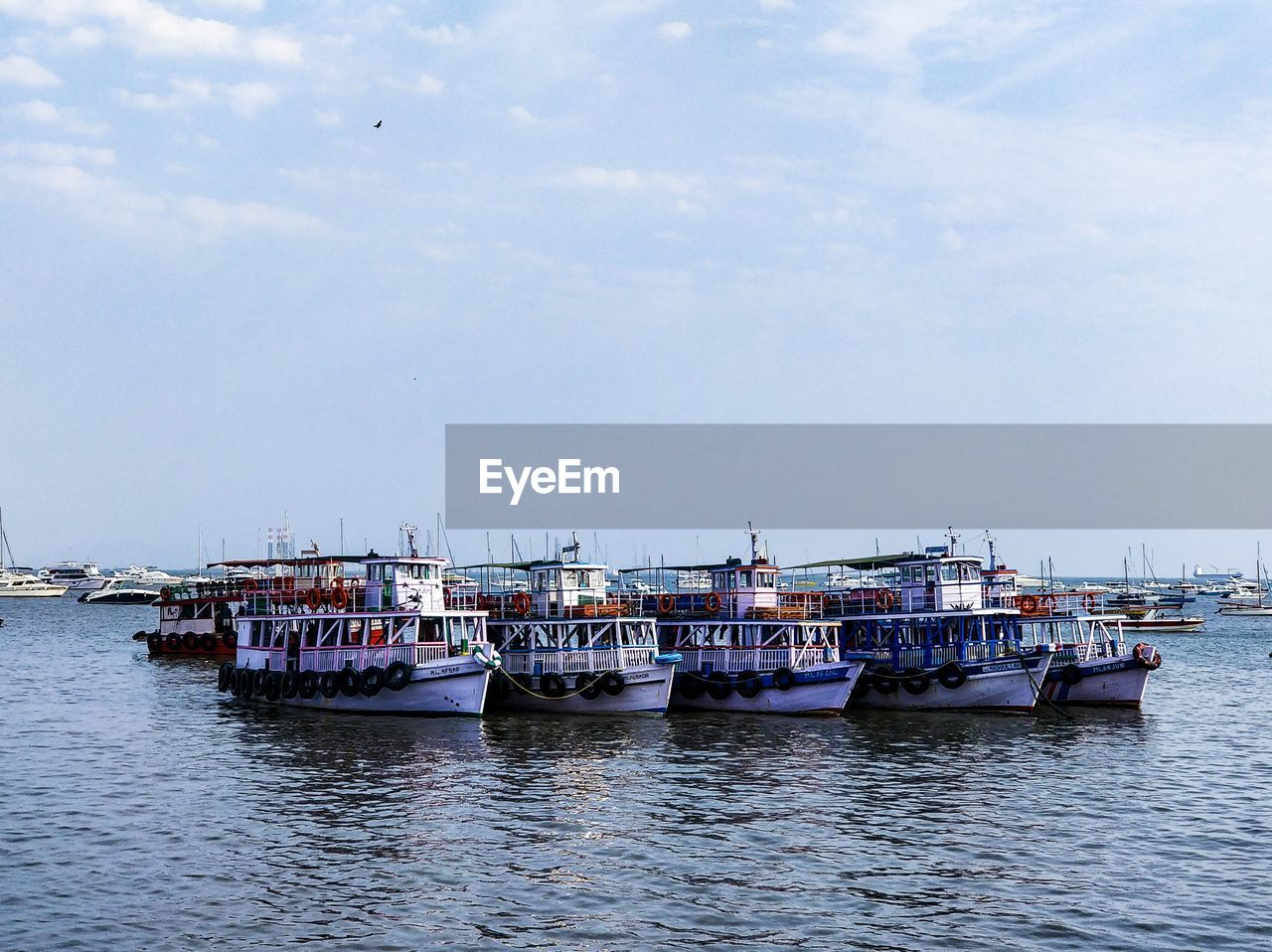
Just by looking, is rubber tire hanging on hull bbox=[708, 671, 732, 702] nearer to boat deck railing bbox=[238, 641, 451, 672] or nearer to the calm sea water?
the calm sea water

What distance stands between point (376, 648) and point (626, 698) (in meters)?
11.0

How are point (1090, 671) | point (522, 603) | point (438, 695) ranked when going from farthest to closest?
point (1090, 671)
point (522, 603)
point (438, 695)

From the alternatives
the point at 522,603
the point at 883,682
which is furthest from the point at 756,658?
the point at 522,603

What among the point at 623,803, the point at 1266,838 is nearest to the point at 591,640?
the point at 623,803

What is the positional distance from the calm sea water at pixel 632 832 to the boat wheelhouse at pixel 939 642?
6.70ft

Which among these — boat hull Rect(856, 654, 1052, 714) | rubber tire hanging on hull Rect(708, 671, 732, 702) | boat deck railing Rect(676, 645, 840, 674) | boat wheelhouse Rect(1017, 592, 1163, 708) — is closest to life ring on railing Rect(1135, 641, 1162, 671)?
boat wheelhouse Rect(1017, 592, 1163, 708)

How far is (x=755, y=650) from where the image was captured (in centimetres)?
5397

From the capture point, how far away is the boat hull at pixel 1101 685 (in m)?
55.8

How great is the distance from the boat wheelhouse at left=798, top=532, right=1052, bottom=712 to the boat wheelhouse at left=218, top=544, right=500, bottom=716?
1862 centimetres

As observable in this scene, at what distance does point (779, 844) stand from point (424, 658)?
24.1 metres

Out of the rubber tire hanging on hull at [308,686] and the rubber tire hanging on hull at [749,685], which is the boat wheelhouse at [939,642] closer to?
the rubber tire hanging on hull at [749,685]

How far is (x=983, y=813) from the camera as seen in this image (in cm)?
3303

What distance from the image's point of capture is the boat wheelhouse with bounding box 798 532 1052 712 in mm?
53188

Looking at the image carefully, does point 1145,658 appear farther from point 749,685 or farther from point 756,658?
point 749,685
